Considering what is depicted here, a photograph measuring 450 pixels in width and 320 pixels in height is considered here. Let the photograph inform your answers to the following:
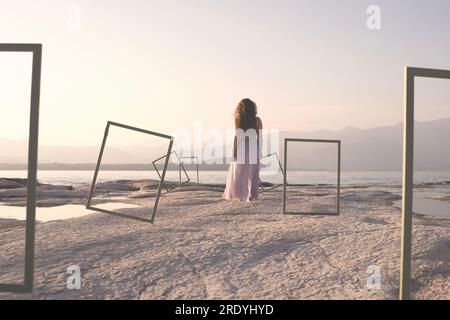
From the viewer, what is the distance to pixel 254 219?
5.40 meters

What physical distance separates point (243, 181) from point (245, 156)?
47cm

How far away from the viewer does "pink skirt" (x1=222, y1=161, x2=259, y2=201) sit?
24.5ft

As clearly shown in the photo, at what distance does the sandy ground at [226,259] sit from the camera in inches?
109

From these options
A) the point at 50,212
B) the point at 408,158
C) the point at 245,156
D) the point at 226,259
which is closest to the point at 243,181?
the point at 245,156

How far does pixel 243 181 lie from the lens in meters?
7.62

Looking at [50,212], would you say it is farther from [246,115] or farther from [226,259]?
[226,259]

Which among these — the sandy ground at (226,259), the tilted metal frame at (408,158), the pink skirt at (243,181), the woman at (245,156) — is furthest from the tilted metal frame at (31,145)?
the pink skirt at (243,181)

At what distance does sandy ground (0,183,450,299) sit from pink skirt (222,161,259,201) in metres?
2.31

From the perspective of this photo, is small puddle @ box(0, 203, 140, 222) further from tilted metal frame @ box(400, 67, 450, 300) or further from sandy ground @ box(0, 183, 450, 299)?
tilted metal frame @ box(400, 67, 450, 300)

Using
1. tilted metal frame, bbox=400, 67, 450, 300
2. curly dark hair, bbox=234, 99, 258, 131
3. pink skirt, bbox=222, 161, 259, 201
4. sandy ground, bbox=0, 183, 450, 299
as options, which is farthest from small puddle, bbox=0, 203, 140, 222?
tilted metal frame, bbox=400, 67, 450, 300

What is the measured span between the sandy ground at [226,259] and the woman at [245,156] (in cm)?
227

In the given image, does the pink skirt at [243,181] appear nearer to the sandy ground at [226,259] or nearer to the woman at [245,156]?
the woman at [245,156]
